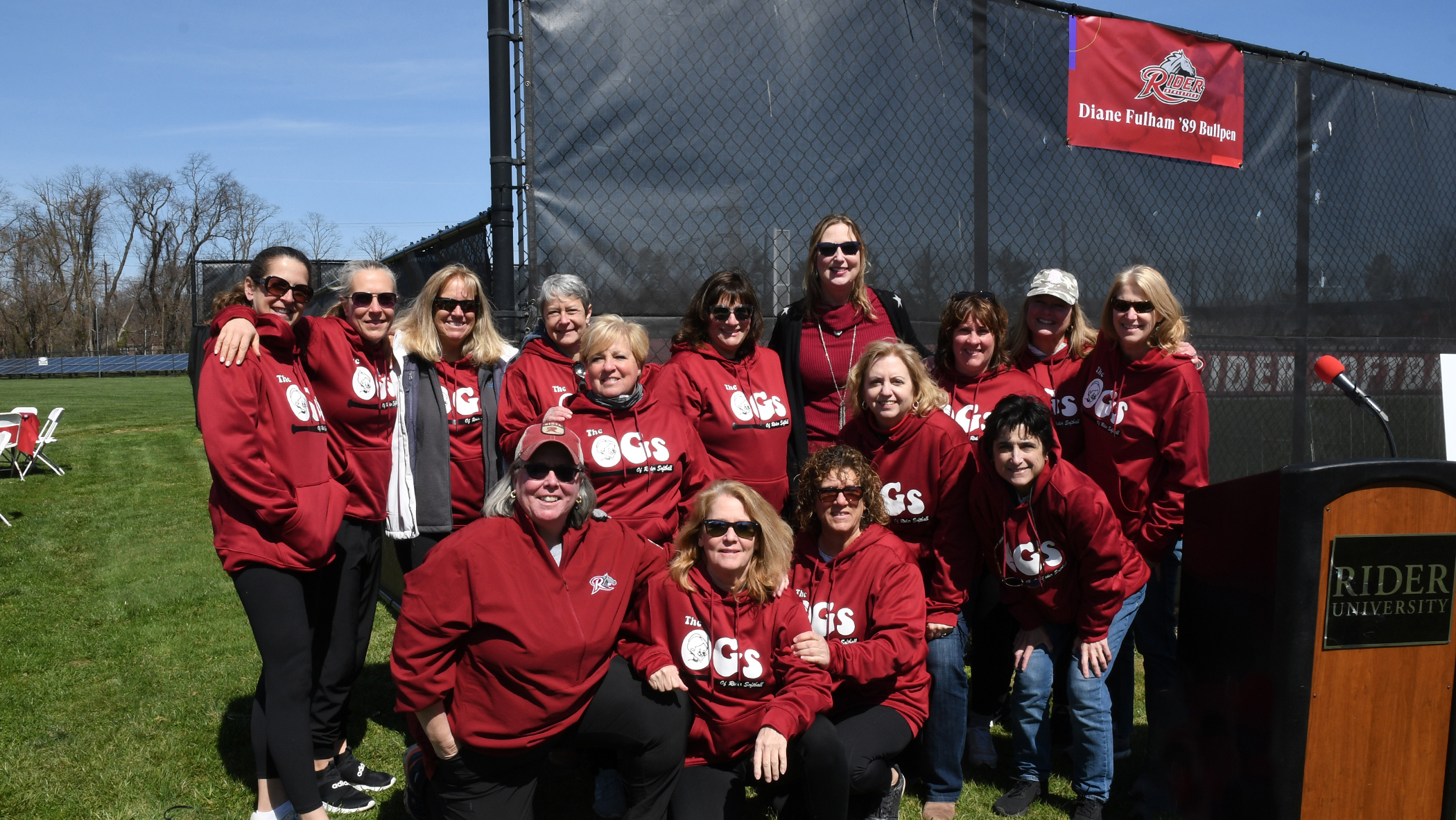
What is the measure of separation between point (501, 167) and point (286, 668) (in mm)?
2188

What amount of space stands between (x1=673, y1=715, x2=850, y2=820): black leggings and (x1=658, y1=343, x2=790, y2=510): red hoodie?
3.43 feet

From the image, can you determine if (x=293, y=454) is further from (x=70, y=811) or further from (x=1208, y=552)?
(x=1208, y=552)

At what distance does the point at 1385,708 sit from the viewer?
2803mm

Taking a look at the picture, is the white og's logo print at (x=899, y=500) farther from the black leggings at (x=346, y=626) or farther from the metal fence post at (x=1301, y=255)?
the metal fence post at (x=1301, y=255)

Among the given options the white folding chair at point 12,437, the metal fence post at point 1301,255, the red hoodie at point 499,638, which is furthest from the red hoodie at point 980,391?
the white folding chair at point 12,437

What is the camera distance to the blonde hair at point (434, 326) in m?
3.65

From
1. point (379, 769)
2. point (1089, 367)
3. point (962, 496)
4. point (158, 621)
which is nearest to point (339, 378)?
point (379, 769)

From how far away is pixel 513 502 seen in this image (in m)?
2.98

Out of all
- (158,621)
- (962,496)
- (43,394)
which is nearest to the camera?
(962,496)

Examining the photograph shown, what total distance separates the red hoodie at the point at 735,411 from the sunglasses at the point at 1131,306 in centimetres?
134

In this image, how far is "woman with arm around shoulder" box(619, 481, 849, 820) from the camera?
3.00 meters

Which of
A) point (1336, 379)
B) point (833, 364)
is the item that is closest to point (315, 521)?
point (833, 364)

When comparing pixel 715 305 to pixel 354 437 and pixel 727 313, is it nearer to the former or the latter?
pixel 727 313

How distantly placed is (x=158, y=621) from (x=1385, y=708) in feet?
22.9
